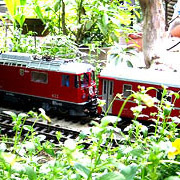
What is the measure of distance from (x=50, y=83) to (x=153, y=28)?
6.07ft

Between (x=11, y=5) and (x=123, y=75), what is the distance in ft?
14.3

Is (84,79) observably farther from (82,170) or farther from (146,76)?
(82,170)

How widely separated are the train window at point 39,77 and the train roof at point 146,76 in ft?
3.44

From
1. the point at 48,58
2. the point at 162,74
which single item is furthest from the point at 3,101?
the point at 162,74

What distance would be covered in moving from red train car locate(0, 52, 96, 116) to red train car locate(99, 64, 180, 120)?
397mm

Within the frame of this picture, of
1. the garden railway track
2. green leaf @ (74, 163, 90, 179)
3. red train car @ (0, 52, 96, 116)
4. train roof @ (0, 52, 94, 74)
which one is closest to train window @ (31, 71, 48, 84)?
red train car @ (0, 52, 96, 116)

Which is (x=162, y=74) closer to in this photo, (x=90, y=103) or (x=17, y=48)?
(x=90, y=103)

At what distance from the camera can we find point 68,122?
5578 mm

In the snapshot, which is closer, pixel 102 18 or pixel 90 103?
pixel 102 18

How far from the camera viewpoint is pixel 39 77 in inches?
231

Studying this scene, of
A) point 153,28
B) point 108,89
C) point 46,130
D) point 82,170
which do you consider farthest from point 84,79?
point 82,170

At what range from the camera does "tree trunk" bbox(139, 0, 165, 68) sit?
5.21m

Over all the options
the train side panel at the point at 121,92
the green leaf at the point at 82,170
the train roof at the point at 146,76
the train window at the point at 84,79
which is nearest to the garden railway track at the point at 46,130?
the train side panel at the point at 121,92

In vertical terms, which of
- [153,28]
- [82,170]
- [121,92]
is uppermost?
[153,28]
